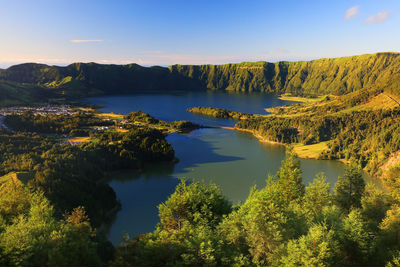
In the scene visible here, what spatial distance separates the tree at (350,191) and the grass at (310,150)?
76.6 m

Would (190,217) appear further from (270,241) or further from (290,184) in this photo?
(290,184)

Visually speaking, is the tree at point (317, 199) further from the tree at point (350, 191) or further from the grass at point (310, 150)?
the grass at point (310, 150)

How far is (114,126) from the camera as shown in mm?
158000

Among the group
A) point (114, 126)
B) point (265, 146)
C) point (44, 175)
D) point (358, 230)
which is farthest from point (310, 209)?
point (114, 126)

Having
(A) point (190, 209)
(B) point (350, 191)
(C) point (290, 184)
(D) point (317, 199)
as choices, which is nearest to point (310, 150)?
(B) point (350, 191)

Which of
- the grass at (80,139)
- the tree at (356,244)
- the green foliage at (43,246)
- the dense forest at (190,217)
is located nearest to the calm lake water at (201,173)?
the dense forest at (190,217)

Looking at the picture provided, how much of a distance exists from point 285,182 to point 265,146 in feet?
297

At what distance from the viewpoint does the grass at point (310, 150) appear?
120688 mm

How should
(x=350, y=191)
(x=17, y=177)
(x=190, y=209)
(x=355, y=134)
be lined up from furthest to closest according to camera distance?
(x=355, y=134), (x=17, y=177), (x=350, y=191), (x=190, y=209)

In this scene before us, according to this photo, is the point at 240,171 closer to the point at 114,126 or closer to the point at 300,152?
the point at 300,152

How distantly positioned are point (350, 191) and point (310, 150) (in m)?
86.9

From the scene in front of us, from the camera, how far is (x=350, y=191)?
4569cm

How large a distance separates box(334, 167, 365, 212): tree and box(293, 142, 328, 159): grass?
7662 cm

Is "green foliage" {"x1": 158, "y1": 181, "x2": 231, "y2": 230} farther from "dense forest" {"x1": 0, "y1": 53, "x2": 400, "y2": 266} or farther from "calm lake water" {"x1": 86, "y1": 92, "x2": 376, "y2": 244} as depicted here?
"calm lake water" {"x1": 86, "y1": 92, "x2": 376, "y2": 244}
